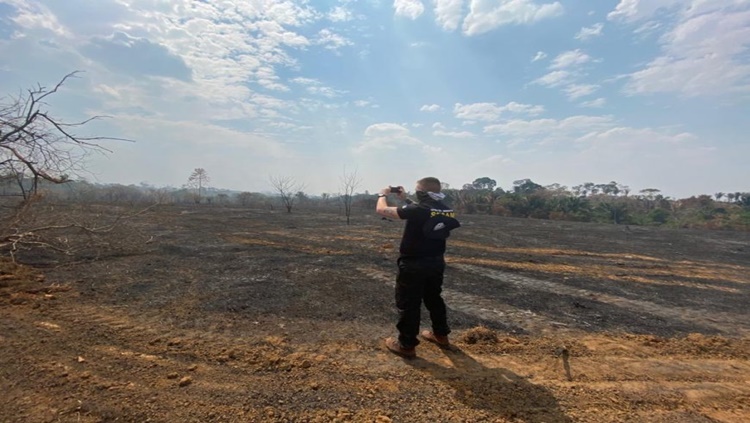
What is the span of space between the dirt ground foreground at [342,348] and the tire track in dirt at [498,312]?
3 cm

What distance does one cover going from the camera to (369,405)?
8.30 ft

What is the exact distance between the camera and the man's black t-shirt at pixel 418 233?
3287mm

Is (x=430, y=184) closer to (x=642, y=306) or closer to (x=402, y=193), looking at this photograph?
(x=402, y=193)

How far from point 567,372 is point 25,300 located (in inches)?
235

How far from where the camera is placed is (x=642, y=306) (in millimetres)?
5652

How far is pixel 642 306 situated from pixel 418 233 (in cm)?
458

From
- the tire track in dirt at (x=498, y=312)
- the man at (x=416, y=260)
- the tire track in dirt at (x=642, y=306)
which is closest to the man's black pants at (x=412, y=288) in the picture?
the man at (x=416, y=260)

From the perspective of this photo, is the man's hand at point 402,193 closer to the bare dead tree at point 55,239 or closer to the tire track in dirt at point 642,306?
the tire track in dirt at point 642,306

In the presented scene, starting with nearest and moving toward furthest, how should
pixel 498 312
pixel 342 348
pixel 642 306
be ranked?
pixel 342 348
pixel 498 312
pixel 642 306

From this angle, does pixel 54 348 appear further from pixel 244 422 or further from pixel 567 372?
pixel 567 372

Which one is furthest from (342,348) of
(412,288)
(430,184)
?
(430,184)

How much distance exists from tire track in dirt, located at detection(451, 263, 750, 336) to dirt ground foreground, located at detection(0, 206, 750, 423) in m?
0.04

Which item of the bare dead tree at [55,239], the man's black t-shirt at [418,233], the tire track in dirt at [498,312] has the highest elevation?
the man's black t-shirt at [418,233]

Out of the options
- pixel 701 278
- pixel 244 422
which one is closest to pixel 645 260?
pixel 701 278
